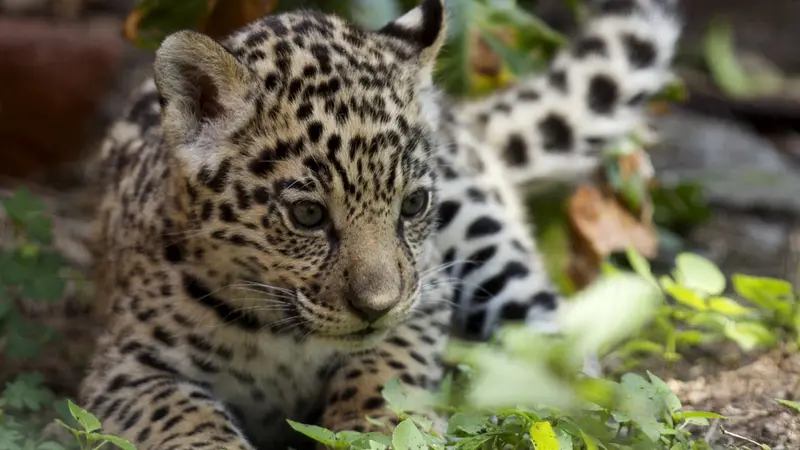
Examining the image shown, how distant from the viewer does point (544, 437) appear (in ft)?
11.9

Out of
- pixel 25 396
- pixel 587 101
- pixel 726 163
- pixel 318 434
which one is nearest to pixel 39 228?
pixel 25 396

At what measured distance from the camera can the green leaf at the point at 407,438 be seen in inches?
142

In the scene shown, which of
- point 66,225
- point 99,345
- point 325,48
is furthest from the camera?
point 66,225

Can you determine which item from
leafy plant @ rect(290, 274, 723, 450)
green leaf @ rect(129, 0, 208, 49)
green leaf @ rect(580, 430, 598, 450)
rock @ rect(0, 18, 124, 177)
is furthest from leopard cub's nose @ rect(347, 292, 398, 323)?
rock @ rect(0, 18, 124, 177)

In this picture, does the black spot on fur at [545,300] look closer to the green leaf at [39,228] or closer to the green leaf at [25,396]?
the green leaf at [25,396]

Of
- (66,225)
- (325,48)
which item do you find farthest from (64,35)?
(325,48)

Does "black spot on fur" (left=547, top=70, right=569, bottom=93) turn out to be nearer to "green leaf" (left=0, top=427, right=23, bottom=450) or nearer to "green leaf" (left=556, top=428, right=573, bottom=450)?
"green leaf" (left=556, top=428, right=573, bottom=450)

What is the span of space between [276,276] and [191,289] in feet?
1.55

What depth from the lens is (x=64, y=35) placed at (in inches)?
365

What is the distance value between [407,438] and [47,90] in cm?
632

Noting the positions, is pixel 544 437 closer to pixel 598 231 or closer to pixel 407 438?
pixel 407 438

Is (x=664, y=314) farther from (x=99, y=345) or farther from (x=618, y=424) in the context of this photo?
(x=99, y=345)

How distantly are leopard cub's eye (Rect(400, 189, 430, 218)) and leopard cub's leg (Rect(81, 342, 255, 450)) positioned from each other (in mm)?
1070

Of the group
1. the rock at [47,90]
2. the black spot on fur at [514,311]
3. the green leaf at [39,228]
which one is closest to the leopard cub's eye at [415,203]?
the black spot on fur at [514,311]
